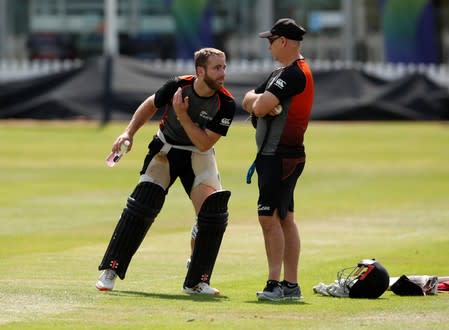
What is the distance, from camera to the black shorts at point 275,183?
1025cm

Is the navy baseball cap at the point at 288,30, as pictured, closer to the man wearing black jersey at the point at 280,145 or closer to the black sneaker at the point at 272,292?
the man wearing black jersey at the point at 280,145

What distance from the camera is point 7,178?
2362 centimetres

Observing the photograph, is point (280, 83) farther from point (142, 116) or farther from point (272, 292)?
point (272, 292)

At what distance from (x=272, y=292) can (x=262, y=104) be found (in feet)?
4.80

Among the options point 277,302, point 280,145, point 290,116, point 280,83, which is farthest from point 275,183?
point 277,302

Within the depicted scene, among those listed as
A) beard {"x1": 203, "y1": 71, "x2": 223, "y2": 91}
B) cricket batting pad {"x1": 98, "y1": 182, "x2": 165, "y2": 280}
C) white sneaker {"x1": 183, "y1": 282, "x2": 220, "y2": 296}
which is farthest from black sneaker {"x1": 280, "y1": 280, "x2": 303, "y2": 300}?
beard {"x1": 203, "y1": 71, "x2": 223, "y2": 91}

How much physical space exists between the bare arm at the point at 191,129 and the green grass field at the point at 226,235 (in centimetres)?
123

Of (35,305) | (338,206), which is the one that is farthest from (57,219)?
(35,305)

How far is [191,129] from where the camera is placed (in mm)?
10594

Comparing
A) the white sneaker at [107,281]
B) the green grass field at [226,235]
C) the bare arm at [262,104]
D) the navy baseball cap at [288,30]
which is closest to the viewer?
the green grass field at [226,235]

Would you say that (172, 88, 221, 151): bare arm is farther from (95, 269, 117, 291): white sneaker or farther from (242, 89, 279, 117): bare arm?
(95, 269, 117, 291): white sneaker

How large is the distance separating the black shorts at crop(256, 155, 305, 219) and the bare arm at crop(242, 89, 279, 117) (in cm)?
39

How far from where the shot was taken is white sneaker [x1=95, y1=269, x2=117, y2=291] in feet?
34.5

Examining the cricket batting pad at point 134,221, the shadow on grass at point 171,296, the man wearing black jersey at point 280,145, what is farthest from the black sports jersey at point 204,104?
the shadow on grass at point 171,296
